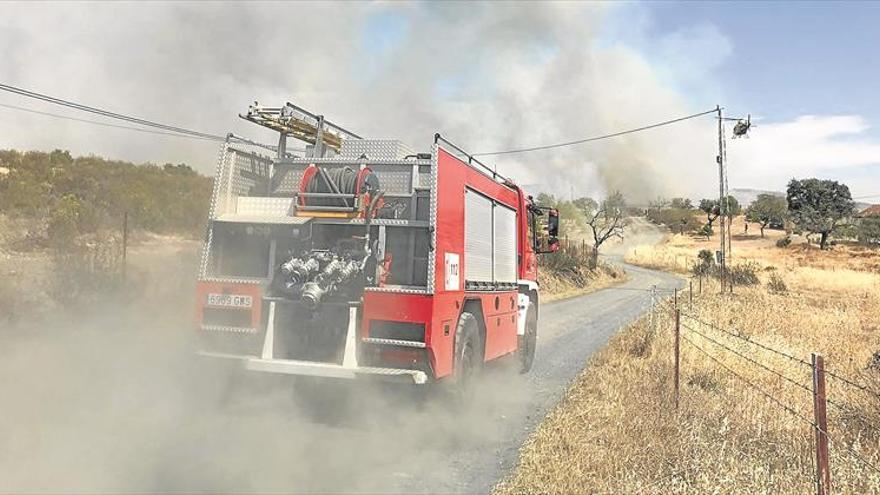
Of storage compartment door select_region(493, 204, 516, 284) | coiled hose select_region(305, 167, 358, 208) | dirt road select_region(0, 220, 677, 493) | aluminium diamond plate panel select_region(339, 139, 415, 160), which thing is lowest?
dirt road select_region(0, 220, 677, 493)

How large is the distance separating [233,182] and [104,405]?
288cm

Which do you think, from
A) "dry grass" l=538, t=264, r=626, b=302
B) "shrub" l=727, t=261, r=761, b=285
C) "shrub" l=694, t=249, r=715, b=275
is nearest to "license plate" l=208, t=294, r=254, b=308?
"dry grass" l=538, t=264, r=626, b=302

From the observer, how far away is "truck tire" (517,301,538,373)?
10.4 m

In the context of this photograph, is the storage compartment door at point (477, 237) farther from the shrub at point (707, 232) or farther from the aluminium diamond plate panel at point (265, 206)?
the shrub at point (707, 232)

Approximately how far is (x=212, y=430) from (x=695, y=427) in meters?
4.90

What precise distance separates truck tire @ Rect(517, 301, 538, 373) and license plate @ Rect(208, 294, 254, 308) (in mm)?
5230

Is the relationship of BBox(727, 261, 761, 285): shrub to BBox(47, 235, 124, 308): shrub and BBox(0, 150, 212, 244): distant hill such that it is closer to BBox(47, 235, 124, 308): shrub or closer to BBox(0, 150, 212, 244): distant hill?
BBox(0, 150, 212, 244): distant hill

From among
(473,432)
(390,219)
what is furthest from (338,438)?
(390,219)

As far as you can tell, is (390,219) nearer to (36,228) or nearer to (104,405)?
A: (104,405)

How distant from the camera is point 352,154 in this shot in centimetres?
761

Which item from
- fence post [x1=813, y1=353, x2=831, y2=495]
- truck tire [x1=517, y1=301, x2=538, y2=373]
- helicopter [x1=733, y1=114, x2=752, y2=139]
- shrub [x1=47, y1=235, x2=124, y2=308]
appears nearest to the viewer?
fence post [x1=813, y1=353, x2=831, y2=495]

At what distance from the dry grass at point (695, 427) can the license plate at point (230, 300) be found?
3.31 metres

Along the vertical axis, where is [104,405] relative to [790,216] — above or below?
below

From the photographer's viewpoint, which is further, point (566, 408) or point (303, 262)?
point (566, 408)
